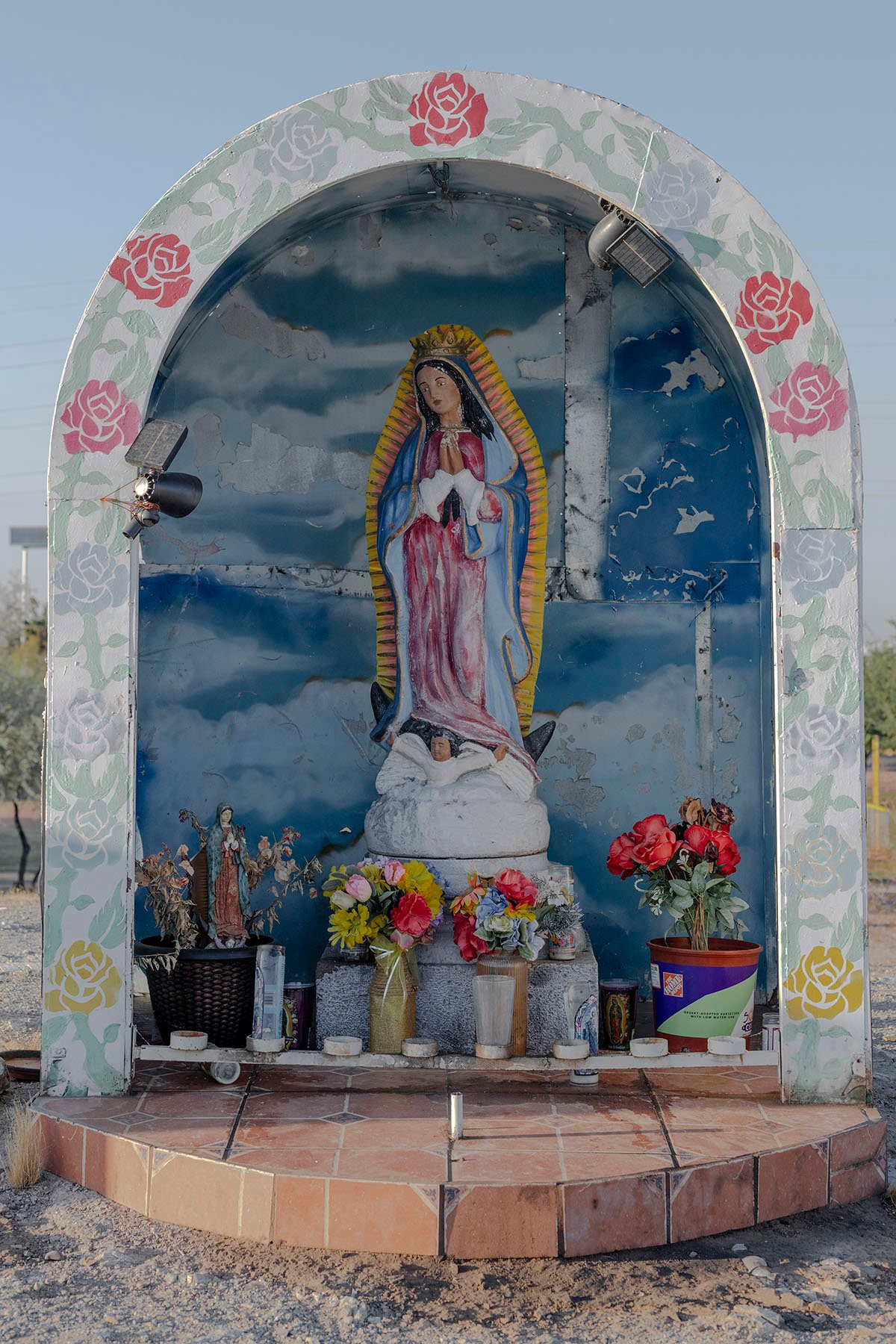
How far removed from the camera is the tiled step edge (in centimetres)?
404

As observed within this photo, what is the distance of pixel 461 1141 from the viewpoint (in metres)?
4.51

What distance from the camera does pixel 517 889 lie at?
18.0 ft

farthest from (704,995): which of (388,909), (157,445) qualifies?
(157,445)

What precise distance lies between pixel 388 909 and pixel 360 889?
0.15m

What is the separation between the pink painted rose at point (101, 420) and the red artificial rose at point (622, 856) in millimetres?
2643

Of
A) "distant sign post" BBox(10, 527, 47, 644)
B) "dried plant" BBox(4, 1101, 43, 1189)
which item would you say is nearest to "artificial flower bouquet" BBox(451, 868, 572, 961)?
"dried plant" BBox(4, 1101, 43, 1189)

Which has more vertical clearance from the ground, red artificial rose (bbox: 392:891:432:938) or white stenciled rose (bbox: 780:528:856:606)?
white stenciled rose (bbox: 780:528:856:606)

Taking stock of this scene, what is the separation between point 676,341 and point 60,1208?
17.0 ft

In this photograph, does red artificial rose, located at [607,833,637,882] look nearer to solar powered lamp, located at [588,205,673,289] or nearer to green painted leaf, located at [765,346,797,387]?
green painted leaf, located at [765,346,797,387]

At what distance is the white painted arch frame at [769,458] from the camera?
5.00 meters

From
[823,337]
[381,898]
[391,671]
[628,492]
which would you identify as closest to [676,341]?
[628,492]

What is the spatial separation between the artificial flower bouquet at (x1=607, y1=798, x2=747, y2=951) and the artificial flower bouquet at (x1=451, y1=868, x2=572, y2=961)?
42 centimetres

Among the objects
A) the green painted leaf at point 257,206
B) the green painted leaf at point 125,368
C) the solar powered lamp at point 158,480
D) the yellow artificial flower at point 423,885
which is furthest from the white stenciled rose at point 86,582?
the yellow artificial flower at point 423,885

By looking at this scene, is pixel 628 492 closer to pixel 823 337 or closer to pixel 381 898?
pixel 823 337
